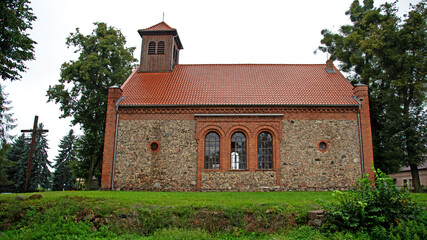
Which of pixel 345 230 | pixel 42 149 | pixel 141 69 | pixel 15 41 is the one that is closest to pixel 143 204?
pixel 345 230

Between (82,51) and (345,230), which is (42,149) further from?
(345,230)

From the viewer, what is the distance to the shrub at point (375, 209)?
8.84 m

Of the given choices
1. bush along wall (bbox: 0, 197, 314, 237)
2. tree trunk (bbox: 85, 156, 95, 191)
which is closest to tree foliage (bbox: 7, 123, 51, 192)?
tree trunk (bbox: 85, 156, 95, 191)

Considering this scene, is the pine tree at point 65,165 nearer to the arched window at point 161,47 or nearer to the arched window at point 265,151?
the arched window at point 161,47

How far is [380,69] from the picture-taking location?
2306cm

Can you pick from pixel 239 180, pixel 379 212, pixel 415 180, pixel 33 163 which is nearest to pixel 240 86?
pixel 239 180

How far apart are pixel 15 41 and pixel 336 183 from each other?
17768mm

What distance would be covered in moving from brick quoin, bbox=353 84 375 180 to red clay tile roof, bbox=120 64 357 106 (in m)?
0.68

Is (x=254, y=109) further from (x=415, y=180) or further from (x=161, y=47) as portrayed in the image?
(x=415, y=180)

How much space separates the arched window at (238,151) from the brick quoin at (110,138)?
7.37m

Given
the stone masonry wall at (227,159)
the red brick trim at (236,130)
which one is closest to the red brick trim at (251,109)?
the red brick trim at (236,130)

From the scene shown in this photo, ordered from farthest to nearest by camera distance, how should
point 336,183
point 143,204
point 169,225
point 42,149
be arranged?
point 42,149
point 336,183
point 143,204
point 169,225

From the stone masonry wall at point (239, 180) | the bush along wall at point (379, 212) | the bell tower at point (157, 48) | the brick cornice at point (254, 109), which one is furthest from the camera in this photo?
the bell tower at point (157, 48)

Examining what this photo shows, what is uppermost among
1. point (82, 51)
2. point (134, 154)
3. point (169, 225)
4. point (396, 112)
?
point (82, 51)
